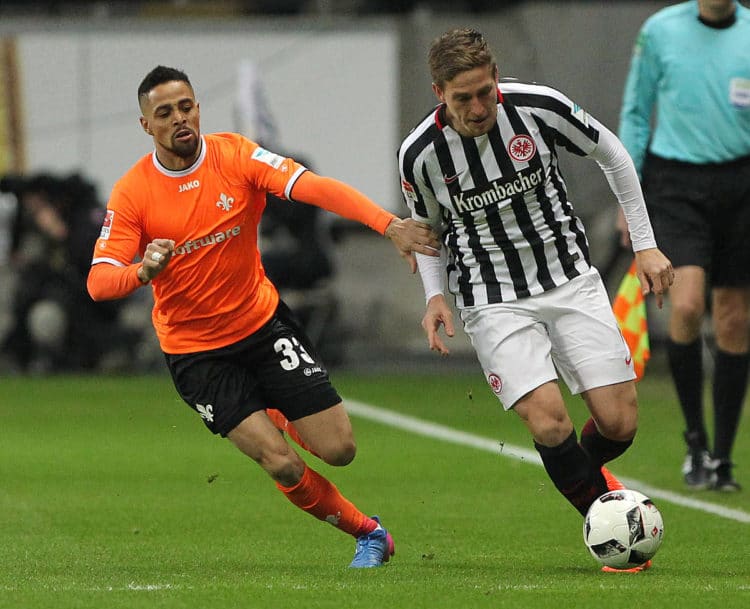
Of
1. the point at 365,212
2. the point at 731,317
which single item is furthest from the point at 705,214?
the point at 365,212

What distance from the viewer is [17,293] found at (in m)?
15.4

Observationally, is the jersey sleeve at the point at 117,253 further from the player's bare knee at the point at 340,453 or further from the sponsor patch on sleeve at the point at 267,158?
the player's bare knee at the point at 340,453

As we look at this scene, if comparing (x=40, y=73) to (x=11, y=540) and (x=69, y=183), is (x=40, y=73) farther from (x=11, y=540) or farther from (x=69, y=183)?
(x=11, y=540)

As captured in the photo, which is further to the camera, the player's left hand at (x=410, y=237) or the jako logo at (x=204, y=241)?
the jako logo at (x=204, y=241)

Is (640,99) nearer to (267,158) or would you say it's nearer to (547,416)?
(267,158)

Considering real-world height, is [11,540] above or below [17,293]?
above

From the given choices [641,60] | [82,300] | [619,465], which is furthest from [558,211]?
[82,300]

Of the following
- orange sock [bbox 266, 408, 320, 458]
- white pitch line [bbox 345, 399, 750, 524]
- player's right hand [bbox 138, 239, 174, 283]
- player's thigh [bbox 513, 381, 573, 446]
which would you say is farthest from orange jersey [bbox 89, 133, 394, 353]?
white pitch line [bbox 345, 399, 750, 524]

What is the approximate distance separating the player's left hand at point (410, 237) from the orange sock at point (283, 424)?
0.83 metres

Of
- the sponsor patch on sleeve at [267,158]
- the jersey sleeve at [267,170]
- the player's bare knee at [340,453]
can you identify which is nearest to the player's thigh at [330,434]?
the player's bare knee at [340,453]

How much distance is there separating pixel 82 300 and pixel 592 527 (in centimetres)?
987

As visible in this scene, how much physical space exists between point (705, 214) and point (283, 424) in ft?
8.46

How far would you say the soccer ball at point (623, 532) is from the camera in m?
5.82

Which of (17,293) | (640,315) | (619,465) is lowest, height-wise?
(17,293)
